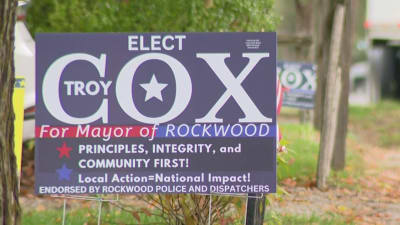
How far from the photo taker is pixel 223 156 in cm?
600

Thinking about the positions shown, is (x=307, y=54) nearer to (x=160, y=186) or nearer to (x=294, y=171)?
→ (x=294, y=171)

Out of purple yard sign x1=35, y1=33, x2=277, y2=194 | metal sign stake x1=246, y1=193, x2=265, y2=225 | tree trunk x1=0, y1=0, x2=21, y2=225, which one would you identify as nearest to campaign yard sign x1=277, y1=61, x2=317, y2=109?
metal sign stake x1=246, y1=193, x2=265, y2=225

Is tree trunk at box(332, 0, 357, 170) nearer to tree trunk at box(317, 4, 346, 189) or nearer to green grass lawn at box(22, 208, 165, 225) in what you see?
tree trunk at box(317, 4, 346, 189)

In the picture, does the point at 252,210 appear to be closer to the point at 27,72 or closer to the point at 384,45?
the point at 27,72

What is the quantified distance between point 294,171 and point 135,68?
22.2 ft

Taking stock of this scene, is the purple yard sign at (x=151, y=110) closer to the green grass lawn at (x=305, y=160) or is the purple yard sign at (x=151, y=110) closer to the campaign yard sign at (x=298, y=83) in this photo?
the green grass lawn at (x=305, y=160)

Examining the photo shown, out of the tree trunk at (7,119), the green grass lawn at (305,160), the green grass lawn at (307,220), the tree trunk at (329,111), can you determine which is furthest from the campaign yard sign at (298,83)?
the tree trunk at (7,119)

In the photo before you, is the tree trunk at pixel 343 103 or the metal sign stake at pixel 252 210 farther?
the tree trunk at pixel 343 103

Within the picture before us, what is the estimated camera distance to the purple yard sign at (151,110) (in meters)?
5.96

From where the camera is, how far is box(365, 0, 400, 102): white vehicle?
79.6 ft

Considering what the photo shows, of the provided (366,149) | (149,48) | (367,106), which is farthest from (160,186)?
(367,106)

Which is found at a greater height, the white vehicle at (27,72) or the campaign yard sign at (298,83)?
the campaign yard sign at (298,83)

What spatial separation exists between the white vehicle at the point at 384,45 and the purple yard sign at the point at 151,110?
1853 centimetres

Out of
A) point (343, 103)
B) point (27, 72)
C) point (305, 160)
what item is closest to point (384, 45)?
point (343, 103)
